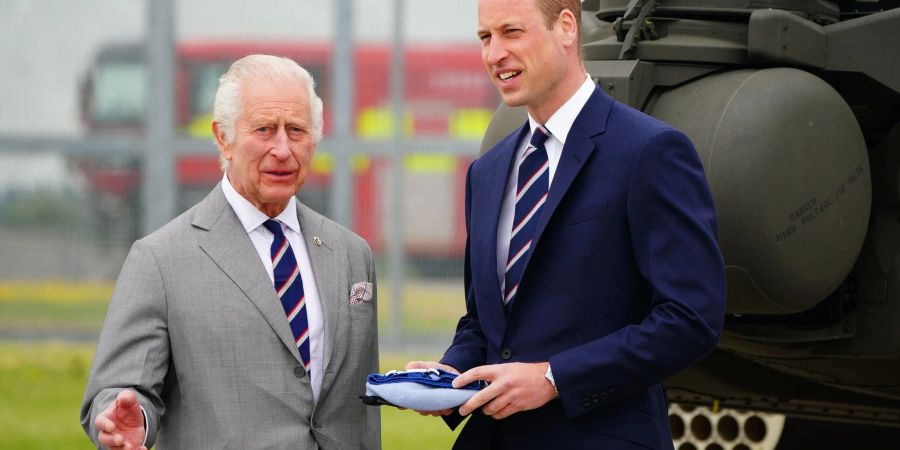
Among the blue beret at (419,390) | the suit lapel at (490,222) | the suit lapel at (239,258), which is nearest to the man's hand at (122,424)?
the suit lapel at (239,258)

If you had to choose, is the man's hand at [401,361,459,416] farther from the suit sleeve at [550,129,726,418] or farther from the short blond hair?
the short blond hair

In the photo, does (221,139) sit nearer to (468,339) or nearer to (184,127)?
(468,339)

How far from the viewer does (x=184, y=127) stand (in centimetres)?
1107

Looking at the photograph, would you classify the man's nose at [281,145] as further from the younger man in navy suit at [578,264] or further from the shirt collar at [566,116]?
the shirt collar at [566,116]

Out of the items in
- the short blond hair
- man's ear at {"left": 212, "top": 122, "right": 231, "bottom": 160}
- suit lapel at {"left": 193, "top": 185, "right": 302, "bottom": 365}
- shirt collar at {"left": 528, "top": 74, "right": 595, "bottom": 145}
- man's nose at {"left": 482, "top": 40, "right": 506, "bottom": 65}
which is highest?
the short blond hair

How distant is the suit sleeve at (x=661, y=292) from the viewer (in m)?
2.65

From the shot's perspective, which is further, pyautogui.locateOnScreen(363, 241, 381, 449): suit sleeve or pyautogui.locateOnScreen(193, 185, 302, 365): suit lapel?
pyautogui.locateOnScreen(363, 241, 381, 449): suit sleeve

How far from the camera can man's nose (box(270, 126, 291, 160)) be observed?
2873 mm

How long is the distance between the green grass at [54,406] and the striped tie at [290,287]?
519 cm

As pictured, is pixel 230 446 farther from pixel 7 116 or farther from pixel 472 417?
pixel 7 116

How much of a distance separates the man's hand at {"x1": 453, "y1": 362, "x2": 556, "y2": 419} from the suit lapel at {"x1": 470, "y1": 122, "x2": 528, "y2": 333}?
16cm

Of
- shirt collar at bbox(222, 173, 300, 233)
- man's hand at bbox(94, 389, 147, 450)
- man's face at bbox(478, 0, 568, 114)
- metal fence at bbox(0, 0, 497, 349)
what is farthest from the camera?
metal fence at bbox(0, 0, 497, 349)

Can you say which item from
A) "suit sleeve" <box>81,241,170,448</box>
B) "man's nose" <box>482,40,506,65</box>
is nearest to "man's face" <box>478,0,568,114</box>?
"man's nose" <box>482,40,506,65</box>

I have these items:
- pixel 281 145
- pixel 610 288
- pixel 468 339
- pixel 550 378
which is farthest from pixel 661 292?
pixel 281 145
